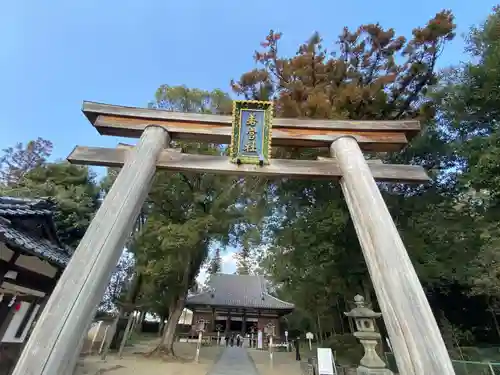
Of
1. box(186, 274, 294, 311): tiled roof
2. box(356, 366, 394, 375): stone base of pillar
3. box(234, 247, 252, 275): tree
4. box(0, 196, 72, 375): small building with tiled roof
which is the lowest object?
box(356, 366, 394, 375): stone base of pillar

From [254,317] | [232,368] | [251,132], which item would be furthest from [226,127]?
[254,317]

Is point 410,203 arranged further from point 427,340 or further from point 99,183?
point 99,183

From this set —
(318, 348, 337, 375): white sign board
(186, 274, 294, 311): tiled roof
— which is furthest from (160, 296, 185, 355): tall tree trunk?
(318, 348, 337, 375): white sign board

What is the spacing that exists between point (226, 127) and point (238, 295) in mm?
26519

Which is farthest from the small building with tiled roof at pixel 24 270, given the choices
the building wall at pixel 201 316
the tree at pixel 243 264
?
the tree at pixel 243 264

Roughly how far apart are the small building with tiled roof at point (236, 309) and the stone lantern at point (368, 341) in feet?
65.0

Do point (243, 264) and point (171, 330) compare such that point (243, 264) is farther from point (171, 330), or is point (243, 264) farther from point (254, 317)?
point (171, 330)

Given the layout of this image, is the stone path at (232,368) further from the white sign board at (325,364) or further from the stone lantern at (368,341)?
the stone lantern at (368,341)

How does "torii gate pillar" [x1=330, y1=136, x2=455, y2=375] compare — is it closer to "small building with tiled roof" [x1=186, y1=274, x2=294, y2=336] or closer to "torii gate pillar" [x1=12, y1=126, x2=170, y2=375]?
"torii gate pillar" [x1=12, y1=126, x2=170, y2=375]

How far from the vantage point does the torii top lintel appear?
3428 millimetres

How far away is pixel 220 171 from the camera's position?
326 centimetres

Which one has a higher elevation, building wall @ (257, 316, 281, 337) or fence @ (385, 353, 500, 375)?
building wall @ (257, 316, 281, 337)

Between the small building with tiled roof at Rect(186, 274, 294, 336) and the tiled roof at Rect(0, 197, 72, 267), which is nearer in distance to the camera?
the tiled roof at Rect(0, 197, 72, 267)

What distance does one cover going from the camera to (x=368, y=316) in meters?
6.68
